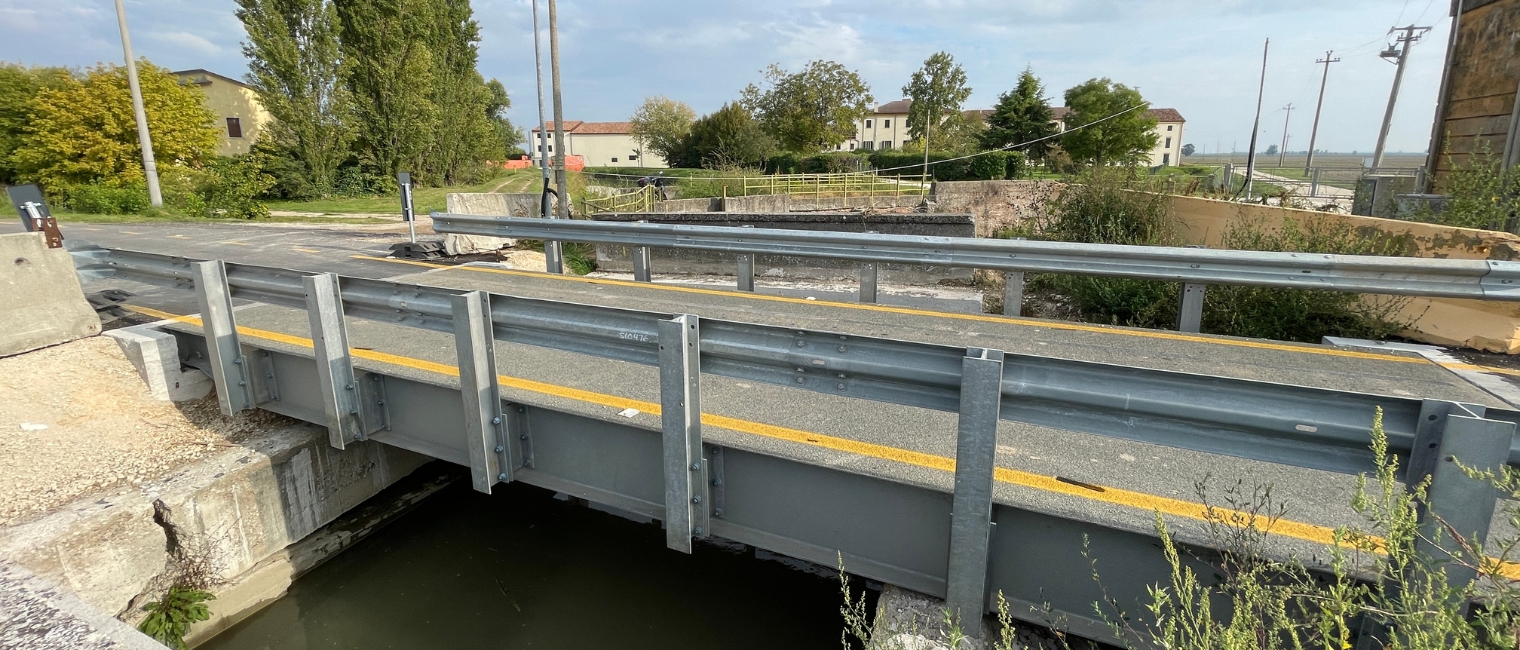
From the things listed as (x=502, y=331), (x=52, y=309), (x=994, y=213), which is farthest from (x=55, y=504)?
(x=994, y=213)

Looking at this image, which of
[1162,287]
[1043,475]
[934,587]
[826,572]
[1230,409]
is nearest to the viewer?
[1230,409]

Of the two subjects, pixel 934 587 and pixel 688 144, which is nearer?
pixel 934 587

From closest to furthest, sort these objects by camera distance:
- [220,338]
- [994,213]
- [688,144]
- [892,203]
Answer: [220,338] → [994,213] → [892,203] → [688,144]

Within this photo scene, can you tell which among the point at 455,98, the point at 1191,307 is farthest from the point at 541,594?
the point at 455,98

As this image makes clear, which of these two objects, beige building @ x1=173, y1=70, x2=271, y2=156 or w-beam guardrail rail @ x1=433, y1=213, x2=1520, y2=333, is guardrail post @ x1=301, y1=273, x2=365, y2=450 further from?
beige building @ x1=173, y1=70, x2=271, y2=156

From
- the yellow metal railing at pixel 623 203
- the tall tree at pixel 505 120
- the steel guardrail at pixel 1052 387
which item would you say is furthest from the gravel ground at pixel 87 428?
the tall tree at pixel 505 120

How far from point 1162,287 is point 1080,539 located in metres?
5.25

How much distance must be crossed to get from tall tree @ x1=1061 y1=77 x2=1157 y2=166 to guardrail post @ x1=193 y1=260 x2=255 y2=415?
61359mm

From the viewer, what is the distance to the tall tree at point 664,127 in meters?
72.4

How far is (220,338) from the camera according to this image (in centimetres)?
512

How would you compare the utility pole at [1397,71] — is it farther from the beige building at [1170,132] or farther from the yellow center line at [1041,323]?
the beige building at [1170,132]

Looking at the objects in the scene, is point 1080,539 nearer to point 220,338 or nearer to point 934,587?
point 934,587

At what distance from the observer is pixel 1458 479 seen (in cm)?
205

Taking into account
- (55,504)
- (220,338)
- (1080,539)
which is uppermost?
(220,338)
